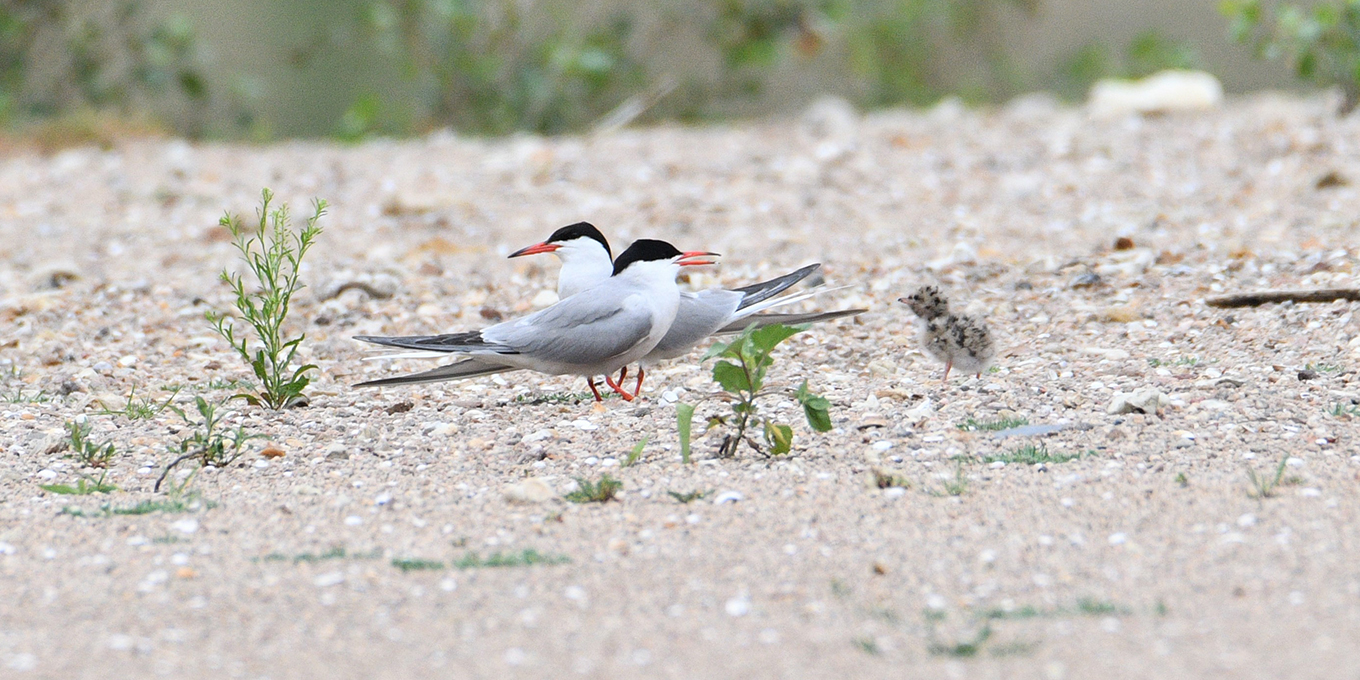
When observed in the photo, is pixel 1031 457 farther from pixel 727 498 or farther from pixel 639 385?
pixel 639 385

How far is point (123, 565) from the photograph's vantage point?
2770 mm

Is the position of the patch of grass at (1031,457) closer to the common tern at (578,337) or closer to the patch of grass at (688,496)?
the patch of grass at (688,496)

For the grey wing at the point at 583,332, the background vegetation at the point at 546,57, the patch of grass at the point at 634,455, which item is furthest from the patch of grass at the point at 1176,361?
the background vegetation at the point at 546,57

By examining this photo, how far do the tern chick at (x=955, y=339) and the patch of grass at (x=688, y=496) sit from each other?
113cm

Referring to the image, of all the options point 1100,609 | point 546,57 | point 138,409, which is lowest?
point 1100,609

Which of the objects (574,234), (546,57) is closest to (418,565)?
(574,234)

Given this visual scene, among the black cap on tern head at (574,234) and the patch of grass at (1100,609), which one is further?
the black cap on tern head at (574,234)

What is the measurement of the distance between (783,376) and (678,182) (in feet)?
10.4

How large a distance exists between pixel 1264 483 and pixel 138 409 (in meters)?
2.93

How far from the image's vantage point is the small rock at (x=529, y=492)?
3.13m

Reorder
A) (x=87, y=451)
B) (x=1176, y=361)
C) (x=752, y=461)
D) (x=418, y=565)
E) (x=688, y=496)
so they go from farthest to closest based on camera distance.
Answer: (x=1176, y=361), (x=87, y=451), (x=752, y=461), (x=688, y=496), (x=418, y=565)

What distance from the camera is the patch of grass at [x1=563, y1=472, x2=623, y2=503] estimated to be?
3.13 m

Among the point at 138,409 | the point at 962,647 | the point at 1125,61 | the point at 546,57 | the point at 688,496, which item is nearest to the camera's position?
the point at 962,647

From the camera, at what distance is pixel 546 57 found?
9.86 meters
